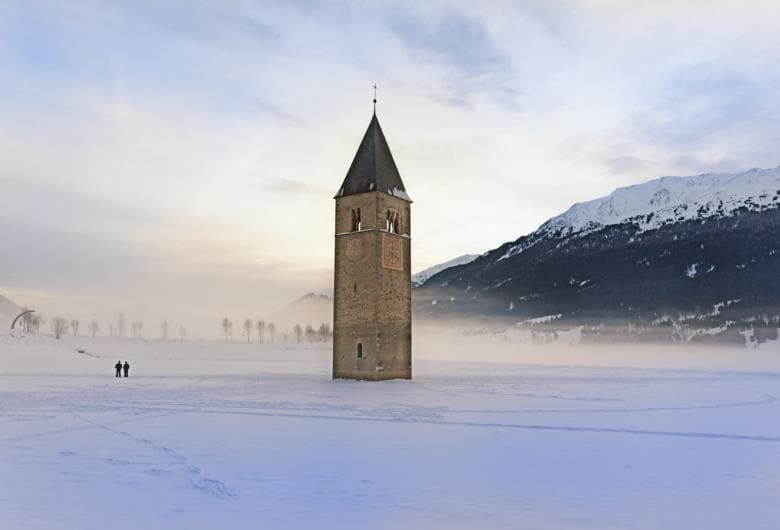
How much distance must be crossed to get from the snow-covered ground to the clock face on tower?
19.5 m

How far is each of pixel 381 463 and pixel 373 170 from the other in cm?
3630

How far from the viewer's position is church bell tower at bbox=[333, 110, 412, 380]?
1863 inches

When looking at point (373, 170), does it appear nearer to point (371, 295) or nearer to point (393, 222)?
point (393, 222)

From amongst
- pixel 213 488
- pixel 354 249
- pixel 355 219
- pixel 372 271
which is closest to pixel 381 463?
pixel 213 488

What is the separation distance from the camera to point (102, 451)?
16.5m

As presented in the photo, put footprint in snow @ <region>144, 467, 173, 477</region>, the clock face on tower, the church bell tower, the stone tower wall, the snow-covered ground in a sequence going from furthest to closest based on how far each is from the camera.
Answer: the clock face on tower
the church bell tower
the stone tower wall
footprint in snow @ <region>144, 467, 173, 477</region>
the snow-covered ground

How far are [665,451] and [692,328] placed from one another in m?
174

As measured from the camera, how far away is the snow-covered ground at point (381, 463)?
1112 cm

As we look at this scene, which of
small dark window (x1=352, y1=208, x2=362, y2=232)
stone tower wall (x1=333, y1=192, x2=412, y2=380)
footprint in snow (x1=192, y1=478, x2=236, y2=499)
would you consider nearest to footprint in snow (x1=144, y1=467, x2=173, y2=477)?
footprint in snow (x1=192, y1=478, x2=236, y2=499)

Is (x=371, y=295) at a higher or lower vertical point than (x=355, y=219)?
lower

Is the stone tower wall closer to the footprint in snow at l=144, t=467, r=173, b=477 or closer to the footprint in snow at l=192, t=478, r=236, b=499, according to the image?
the footprint in snow at l=144, t=467, r=173, b=477

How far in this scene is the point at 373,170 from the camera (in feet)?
164

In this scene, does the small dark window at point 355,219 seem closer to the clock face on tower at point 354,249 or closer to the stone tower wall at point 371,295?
the stone tower wall at point 371,295

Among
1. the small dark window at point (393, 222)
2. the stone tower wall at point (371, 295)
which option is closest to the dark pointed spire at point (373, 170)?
the stone tower wall at point (371, 295)
